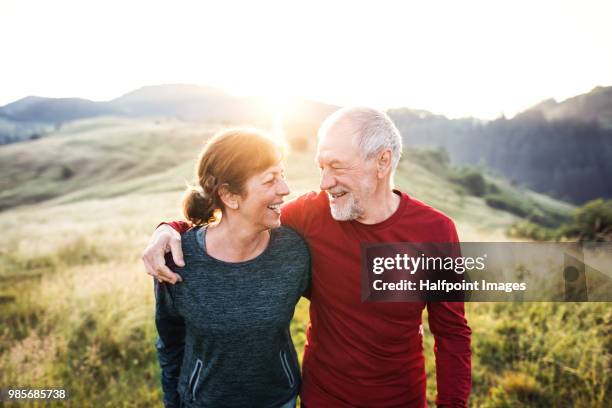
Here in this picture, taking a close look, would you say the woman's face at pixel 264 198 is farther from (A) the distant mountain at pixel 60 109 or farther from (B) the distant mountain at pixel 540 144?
(A) the distant mountain at pixel 60 109

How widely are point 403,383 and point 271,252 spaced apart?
1265 mm

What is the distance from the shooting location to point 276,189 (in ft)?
8.02

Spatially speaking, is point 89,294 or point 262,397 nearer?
point 262,397

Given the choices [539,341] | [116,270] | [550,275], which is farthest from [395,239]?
[116,270]

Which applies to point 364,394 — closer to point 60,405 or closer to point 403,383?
point 403,383

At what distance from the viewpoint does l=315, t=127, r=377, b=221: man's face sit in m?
2.55

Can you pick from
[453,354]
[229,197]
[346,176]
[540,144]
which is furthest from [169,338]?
[540,144]

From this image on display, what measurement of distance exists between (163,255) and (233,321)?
0.60 meters

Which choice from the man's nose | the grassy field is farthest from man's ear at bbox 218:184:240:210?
the grassy field

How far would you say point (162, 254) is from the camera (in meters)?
2.36

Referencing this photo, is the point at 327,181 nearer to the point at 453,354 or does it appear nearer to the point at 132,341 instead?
the point at 453,354

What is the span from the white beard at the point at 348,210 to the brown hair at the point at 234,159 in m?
0.53

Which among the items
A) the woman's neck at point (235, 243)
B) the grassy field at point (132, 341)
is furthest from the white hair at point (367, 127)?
the grassy field at point (132, 341)

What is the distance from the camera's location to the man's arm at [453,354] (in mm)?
2449
